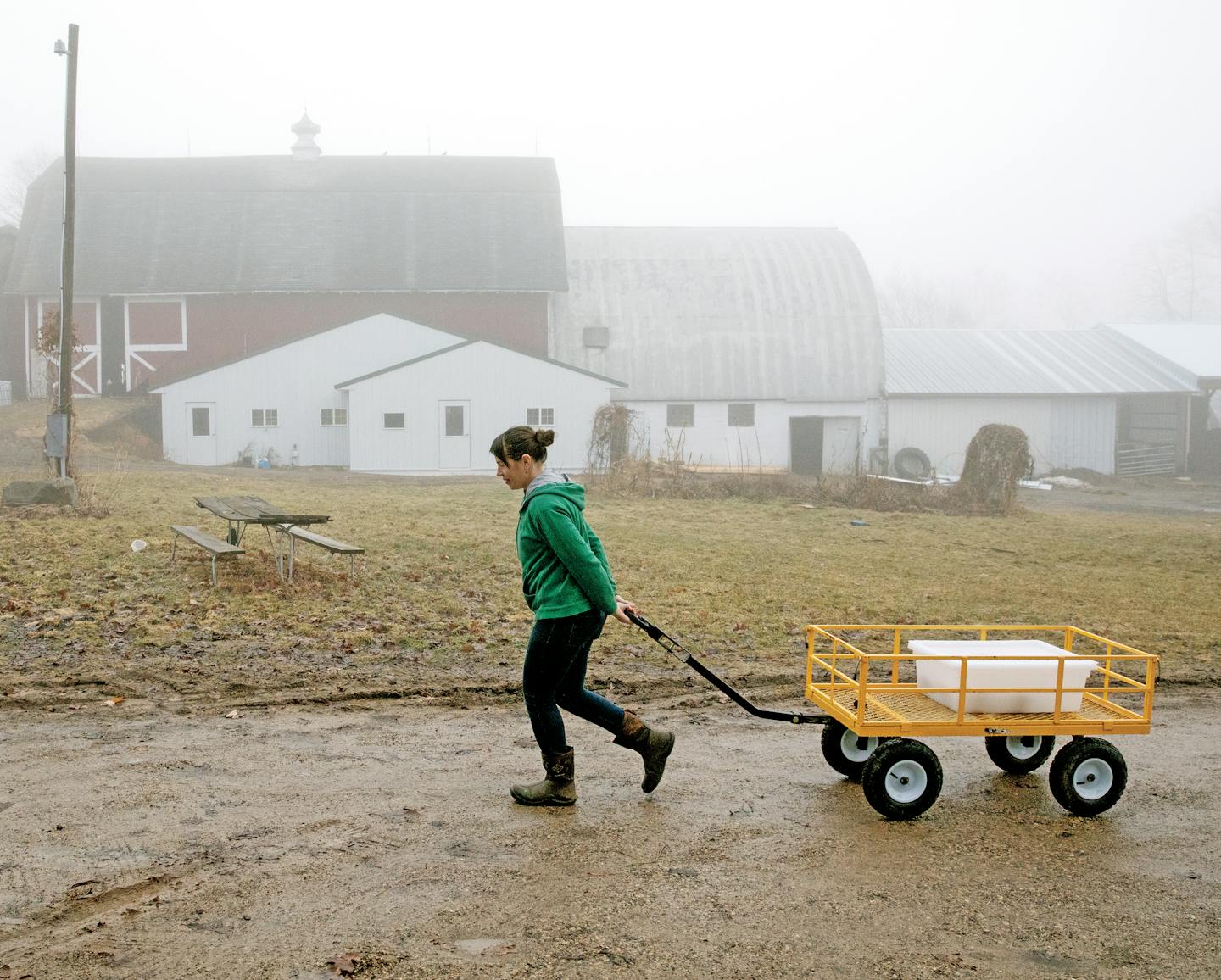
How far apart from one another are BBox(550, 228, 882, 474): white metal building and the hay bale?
39.8 feet

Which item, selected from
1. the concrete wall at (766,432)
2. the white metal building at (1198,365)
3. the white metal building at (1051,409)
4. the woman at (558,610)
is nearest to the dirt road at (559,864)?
the woman at (558,610)

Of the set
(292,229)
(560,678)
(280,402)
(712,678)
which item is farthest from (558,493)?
(292,229)

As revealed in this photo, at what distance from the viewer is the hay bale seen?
963 inches

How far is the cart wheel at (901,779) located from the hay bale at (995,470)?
1898cm

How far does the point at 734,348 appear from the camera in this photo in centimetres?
4094

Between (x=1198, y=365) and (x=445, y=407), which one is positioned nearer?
(x=445, y=407)

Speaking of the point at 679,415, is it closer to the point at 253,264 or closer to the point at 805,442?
the point at 805,442

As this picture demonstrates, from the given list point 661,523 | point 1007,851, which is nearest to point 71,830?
point 1007,851

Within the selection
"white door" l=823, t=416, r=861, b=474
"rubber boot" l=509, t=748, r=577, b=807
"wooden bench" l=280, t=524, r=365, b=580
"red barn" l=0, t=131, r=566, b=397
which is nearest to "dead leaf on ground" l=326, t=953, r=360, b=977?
"rubber boot" l=509, t=748, r=577, b=807

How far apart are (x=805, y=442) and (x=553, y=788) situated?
3507 centimetres

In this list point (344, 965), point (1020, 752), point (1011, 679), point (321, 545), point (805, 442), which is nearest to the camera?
point (344, 965)

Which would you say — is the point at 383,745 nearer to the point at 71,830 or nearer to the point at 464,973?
the point at 71,830

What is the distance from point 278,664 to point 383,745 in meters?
2.30

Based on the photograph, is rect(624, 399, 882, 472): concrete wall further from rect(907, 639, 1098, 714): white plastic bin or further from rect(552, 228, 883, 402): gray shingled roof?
rect(907, 639, 1098, 714): white plastic bin
